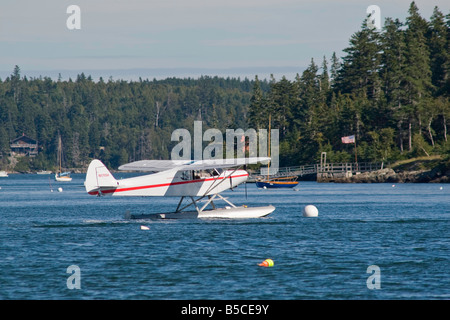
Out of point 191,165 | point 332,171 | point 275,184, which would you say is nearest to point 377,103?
point 332,171

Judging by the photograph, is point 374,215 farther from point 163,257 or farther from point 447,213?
point 163,257

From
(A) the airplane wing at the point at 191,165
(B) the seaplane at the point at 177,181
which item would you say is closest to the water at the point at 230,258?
(B) the seaplane at the point at 177,181

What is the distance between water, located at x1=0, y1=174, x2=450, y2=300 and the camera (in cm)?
1891

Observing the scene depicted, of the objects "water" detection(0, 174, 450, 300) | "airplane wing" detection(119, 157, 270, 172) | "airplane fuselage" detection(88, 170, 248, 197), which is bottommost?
"water" detection(0, 174, 450, 300)

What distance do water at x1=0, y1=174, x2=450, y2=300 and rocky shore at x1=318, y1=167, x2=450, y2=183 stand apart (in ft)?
161

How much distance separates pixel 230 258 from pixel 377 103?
8640 cm

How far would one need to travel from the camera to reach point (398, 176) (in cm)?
8931

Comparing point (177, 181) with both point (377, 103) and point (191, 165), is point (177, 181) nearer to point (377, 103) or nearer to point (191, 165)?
point (191, 165)

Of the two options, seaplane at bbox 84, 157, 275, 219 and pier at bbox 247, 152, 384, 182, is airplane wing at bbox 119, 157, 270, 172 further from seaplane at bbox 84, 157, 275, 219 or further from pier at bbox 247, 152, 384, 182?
pier at bbox 247, 152, 384, 182

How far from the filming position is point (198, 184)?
3406 centimetres

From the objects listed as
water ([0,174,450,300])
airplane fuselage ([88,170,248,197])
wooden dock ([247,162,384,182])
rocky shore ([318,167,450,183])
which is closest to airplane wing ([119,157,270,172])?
airplane fuselage ([88,170,248,197])
